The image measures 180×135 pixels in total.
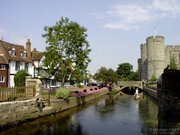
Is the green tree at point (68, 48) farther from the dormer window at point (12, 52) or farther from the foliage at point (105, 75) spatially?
the foliage at point (105, 75)

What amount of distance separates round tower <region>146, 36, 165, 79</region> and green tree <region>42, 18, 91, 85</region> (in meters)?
61.4

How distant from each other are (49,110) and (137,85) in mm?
74571

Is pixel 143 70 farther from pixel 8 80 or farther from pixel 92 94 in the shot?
pixel 8 80

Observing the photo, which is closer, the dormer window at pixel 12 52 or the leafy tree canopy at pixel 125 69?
the dormer window at pixel 12 52

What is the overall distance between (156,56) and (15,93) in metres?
81.3

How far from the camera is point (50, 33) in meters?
45.3

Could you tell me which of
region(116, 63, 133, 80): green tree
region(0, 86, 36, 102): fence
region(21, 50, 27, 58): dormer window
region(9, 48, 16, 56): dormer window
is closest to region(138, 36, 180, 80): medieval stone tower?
region(116, 63, 133, 80): green tree

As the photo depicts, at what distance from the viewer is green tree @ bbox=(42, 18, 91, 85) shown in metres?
44.0

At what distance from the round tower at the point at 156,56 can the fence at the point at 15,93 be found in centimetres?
7749

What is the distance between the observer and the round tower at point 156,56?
101m

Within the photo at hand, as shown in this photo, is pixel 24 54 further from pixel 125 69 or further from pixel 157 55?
pixel 125 69

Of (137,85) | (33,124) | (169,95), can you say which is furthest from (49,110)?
(137,85)

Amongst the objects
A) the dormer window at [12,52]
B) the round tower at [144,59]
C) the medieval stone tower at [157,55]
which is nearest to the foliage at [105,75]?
the medieval stone tower at [157,55]

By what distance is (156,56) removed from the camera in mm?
101188
